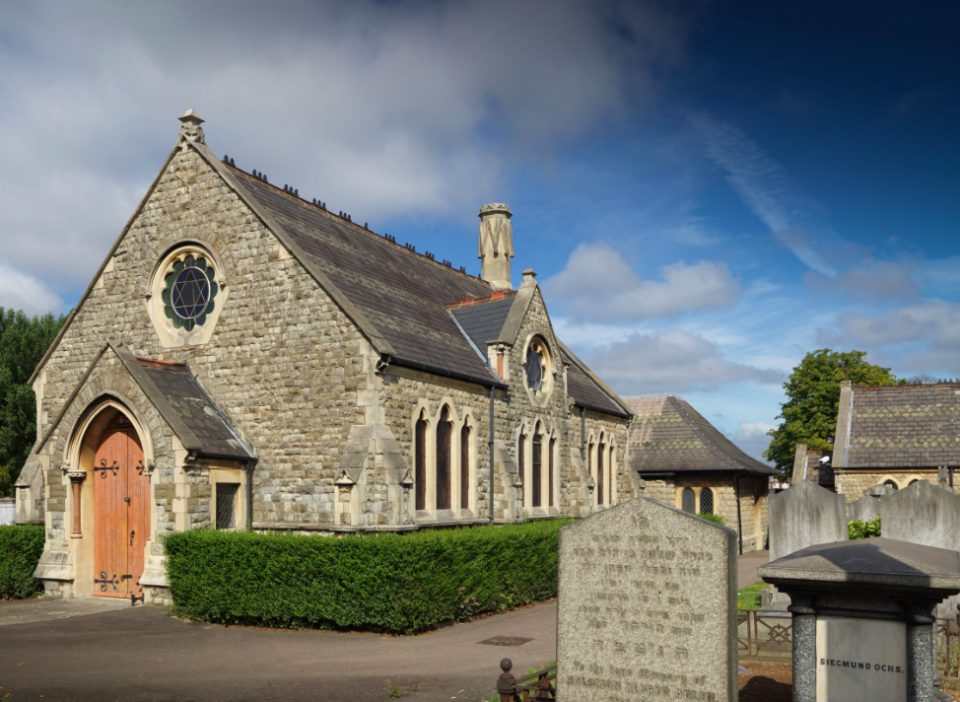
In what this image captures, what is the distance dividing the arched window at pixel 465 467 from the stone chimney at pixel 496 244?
14.8 metres

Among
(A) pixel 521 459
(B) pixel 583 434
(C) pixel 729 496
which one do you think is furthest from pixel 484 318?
(C) pixel 729 496

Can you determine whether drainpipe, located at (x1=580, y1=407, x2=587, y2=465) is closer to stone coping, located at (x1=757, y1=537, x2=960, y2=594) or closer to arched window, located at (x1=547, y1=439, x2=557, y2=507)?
arched window, located at (x1=547, y1=439, x2=557, y2=507)

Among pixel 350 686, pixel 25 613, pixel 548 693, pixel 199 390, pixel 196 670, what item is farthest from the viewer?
pixel 199 390

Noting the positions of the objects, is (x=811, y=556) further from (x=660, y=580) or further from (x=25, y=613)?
(x=25, y=613)


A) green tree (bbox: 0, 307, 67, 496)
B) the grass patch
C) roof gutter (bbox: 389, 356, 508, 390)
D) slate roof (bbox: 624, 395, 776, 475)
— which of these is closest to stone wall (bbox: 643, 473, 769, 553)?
slate roof (bbox: 624, 395, 776, 475)

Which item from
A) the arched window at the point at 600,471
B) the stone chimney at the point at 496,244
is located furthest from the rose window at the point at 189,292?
the stone chimney at the point at 496,244

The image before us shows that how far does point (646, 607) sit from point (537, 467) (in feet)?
56.0

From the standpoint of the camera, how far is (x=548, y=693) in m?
8.68

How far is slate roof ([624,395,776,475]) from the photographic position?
34719 millimetres

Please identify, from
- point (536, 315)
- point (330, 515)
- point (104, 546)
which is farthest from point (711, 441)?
point (104, 546)

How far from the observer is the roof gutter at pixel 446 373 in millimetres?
18223

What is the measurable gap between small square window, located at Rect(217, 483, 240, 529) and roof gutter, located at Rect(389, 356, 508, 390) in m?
4.63

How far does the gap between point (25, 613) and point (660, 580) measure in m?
14.3

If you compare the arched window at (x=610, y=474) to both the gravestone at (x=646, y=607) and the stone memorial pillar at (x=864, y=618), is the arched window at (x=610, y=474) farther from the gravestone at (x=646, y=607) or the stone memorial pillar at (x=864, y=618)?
the gravestone at (x=646, y=607)
